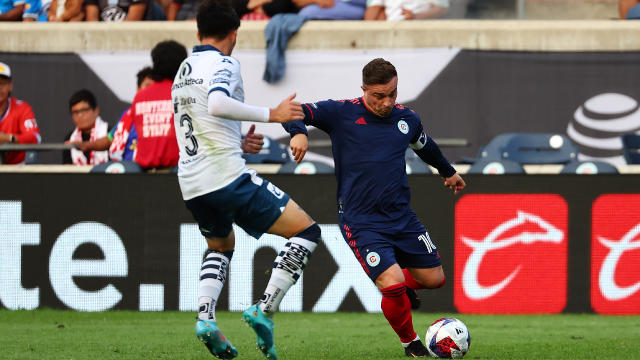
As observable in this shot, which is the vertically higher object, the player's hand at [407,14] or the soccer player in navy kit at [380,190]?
the player's hand at [407,14]

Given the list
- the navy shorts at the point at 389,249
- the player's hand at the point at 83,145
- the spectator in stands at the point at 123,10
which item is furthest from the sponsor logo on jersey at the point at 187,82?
the spectator in stands at the point at 123,10

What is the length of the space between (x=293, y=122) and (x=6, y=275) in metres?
4.64

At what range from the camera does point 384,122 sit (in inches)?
266

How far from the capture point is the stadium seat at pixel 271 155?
10430 millimetres

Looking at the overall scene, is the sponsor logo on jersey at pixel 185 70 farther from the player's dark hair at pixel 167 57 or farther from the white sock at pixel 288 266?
the player's dark hair at pixel 167 57

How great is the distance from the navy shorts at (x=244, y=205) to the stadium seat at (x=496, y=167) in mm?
4083

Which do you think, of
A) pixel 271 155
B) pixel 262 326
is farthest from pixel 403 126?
pixel 271 155

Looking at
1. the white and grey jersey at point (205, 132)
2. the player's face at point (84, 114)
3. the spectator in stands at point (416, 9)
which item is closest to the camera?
the white and grey jersey at point (205, 132)

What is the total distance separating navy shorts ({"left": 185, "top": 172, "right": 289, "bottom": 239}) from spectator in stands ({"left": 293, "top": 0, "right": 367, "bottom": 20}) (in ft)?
21.1

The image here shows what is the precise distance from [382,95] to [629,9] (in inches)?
276

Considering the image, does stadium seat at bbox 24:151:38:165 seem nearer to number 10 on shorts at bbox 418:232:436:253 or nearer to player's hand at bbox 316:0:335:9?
player's hand at bbox 316:0:335:9

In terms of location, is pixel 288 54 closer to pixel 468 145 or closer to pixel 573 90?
pixel 468 145

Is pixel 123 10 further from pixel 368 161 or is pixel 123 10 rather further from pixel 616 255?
pixel 368 161

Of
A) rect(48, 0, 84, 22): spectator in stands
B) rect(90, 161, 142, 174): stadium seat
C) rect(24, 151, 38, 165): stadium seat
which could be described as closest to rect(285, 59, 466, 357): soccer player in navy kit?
rect(90, 161, 142, 174): stadium seat
